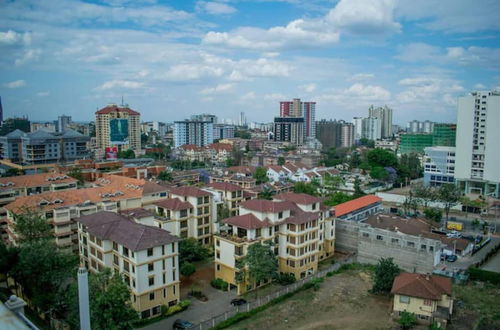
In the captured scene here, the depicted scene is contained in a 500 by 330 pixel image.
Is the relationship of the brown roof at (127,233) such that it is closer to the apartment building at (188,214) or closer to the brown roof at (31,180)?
the apartment building at (188,214)

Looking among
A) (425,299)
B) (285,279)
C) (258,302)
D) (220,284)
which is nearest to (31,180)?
(220,284)

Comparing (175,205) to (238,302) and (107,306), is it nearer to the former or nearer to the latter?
(238,302)

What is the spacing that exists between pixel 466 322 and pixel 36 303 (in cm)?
1921

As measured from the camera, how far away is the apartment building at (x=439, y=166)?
49.1 meters

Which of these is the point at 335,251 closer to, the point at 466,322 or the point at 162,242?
the point at 466,322

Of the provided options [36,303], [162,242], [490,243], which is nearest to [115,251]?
[162,242]

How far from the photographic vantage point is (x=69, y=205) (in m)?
24.8

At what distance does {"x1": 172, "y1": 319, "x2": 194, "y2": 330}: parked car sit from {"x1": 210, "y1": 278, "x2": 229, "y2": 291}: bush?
401cm

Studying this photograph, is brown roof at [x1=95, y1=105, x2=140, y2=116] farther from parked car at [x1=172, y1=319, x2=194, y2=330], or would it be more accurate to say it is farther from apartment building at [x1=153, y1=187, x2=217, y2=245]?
parked car at [x1=172, y1=319, x2=194, y2=330]

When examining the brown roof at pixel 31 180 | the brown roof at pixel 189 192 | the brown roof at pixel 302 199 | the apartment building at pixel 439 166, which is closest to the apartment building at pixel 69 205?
the brown roof at pixel 189 192

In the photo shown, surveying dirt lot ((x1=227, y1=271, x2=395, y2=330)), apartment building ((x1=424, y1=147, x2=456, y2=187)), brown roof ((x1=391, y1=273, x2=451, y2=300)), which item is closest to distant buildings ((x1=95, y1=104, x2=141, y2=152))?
apartment building ((x1=424, y1=147, x2=456, y2=187))

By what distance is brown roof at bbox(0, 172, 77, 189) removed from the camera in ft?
100

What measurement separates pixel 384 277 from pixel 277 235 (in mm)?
6339

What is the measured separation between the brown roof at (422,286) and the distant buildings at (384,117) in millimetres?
117415
